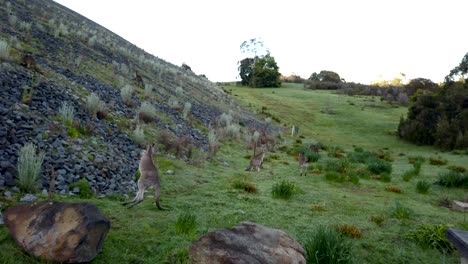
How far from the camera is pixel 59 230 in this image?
4.04 meters

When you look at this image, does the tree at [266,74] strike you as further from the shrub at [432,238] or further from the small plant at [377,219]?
the shrub at [432,238]

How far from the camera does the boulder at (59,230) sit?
397 cm

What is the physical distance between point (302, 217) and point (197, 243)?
3.59 m

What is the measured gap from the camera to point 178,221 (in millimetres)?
5375

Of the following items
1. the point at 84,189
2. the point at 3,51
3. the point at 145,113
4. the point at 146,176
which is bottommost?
the point at 84,189

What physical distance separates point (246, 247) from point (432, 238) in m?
3.91

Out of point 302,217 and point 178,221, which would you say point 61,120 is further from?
point 302,217

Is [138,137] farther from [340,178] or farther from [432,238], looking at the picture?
[432,238]

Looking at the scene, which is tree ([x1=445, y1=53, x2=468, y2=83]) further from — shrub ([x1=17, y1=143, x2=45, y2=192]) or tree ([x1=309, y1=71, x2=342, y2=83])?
tree ([x1=309, y1=71, x2=342, y2=83])

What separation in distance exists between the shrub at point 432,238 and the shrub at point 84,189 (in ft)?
17.9

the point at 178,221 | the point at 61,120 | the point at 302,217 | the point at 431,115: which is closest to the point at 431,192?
the point at 302,217

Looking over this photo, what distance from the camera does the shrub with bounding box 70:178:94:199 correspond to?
19.9ft

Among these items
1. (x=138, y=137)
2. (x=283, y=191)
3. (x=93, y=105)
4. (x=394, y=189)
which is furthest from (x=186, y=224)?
(x=394, y=189)

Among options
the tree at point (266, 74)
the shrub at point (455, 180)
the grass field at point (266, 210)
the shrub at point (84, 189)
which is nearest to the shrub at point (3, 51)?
the grass field at point (266, 210)
